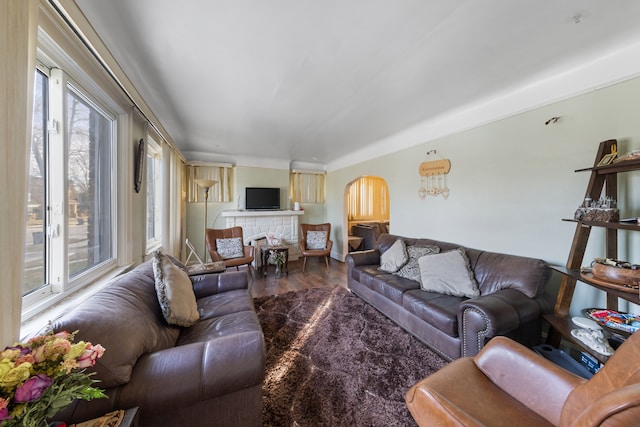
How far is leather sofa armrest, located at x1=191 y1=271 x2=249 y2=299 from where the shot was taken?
7.05 feet

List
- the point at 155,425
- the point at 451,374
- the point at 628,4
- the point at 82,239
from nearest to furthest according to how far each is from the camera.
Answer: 1. the point at 155,425
2. the point at 451,374
3. the point at 628,4
4. the point at 82,239

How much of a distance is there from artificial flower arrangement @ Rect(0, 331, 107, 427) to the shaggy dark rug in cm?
103

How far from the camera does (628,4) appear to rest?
1.23m

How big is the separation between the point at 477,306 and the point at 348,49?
2081 millimetres

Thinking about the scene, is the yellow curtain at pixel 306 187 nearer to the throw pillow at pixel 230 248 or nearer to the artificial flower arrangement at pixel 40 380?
the throw pillow at pixel 230 248

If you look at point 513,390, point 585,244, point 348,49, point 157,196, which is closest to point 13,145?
point 348,49

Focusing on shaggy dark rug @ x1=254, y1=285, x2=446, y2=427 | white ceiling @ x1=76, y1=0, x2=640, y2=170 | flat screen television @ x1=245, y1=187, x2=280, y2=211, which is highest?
white ceiling @ x1=76, y1=0, x2=640, y2=170

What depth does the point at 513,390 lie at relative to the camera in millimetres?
1037

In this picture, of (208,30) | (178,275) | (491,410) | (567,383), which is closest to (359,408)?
(491,410)

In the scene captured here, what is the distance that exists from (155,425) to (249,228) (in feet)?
13.2

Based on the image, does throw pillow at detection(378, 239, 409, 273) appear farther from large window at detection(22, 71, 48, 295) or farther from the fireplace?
large window at detection(22, 71, 48, 295)

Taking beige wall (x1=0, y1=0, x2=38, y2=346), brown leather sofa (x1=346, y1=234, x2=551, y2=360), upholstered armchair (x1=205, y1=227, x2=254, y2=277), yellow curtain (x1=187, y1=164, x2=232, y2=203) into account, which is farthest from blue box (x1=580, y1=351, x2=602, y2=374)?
yellow curtain (x1=187, y1=164, x2=232, y2=203)

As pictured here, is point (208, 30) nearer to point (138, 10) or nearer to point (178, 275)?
point (138, 10)

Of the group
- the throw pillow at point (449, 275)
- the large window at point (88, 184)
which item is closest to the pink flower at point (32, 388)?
the large window at point (88, 184)
